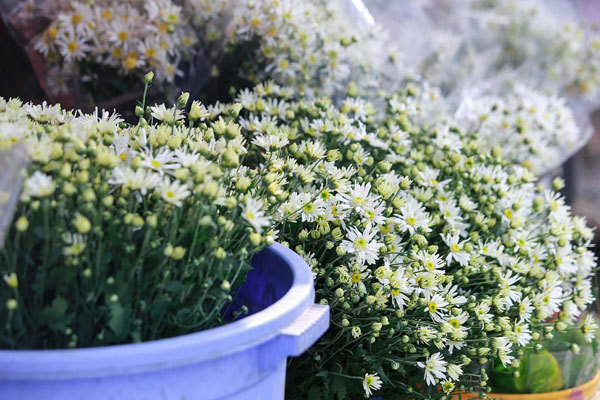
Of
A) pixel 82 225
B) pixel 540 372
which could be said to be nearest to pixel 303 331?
pixel 82 225

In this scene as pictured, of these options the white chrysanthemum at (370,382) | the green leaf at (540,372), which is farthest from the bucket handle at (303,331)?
the green leaf at (540,372)

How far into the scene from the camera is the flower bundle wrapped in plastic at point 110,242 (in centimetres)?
64

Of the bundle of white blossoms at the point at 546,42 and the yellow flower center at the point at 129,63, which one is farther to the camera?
the bundle of white blossoms at the point at 546,42

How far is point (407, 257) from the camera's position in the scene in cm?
106

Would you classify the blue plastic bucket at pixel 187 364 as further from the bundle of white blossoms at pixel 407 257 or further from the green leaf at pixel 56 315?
the bundle of white blossoms at pixel 407 257

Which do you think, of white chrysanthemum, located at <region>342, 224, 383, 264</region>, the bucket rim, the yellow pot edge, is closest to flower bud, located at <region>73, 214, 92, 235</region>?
the bucket rim

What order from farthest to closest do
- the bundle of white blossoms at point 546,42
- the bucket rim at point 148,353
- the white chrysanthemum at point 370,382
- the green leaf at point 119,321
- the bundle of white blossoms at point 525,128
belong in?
the bundle of white blossoms at point 546,42 → the bundle of white blossoms at point 525,128 → the white chrysanthemum at point 370,382 → the green leaf at point 119,321 → the bucket rim at point 148,353

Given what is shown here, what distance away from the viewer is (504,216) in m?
1.24

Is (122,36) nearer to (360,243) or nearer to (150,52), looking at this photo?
(150,52)

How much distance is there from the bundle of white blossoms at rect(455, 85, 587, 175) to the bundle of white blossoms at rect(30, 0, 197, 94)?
77cm

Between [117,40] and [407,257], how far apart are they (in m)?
0.87

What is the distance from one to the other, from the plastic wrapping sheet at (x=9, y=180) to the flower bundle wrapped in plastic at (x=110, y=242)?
0.4 inches

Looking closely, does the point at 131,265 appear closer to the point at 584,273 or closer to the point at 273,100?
the point at 273,100

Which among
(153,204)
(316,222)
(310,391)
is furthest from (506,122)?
(153,204)
